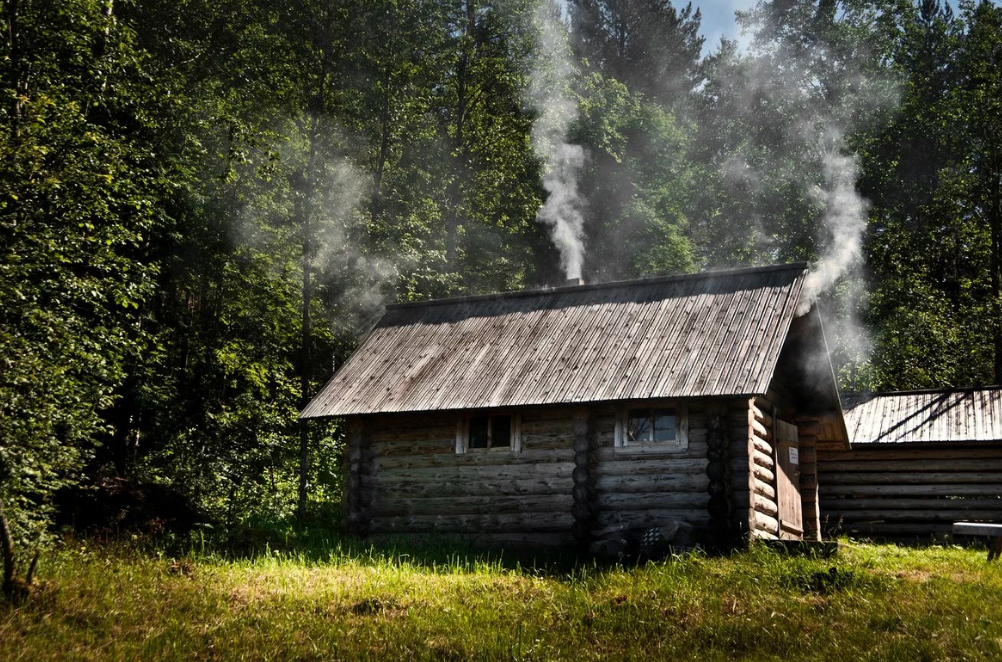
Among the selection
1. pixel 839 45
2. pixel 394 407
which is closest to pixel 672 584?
pixel 394 407

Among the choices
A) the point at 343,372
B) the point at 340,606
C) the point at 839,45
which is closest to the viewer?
the point at 340,606

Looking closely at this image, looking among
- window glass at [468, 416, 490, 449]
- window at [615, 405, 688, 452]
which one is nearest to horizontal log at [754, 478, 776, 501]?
window at [615, 405, 688, 452]

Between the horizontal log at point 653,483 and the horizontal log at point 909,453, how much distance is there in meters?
7.88

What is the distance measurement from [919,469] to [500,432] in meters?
10.4

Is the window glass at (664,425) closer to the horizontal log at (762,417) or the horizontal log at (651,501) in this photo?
the horizontal log at (651,501)

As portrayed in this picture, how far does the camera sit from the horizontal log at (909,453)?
71.8ft

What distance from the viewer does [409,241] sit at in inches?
1213

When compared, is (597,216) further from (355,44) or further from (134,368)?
(134,368)

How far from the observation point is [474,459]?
19172 mm

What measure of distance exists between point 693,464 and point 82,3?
13.7 m

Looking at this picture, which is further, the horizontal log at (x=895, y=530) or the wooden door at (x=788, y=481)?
the horizontal log at (x=895, y=530)

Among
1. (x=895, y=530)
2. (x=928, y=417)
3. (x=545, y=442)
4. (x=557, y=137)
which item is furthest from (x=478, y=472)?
(x=557, y=137)

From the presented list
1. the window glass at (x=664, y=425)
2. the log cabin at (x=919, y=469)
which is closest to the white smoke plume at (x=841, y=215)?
the log cabin at (x=919, y=469)

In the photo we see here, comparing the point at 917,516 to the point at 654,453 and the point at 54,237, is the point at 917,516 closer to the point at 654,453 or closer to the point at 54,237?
the point at 654,453
